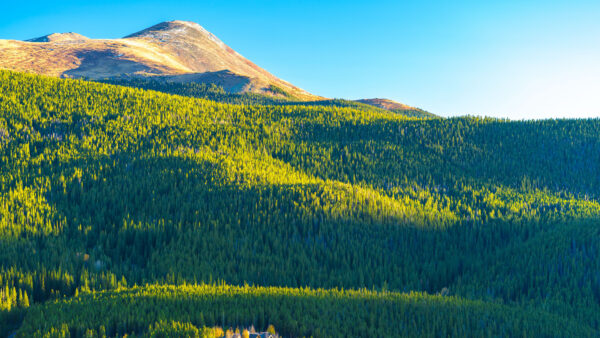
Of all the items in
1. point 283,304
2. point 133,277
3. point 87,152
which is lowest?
point 133,277

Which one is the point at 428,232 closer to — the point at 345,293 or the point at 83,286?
the point at 345,293

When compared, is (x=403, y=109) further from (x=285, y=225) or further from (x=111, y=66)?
(x=111, y=66)

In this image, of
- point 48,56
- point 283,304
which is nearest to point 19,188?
point 283,304

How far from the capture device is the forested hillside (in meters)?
6.21

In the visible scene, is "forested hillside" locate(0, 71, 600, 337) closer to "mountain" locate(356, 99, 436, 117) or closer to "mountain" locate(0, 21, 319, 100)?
"mountain" locate(356, 99, 436, 117)

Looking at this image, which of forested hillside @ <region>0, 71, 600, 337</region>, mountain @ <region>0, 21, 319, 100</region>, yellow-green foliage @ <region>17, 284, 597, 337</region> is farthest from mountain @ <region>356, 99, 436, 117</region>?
yellow-green foliage @ <region>17, 284, 597, 337</region>

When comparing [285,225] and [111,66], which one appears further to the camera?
[111,66]

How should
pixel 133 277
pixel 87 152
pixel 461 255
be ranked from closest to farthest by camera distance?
pixel 133 277
pixel 461 255
pixel 87 152

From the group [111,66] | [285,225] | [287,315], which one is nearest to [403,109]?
[285,225]

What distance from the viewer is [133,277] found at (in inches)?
326

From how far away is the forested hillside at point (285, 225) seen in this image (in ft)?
20.4

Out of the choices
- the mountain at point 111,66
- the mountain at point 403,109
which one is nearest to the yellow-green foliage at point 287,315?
the mountain at point 403,109

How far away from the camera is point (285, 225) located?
423 inches

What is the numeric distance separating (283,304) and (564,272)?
23.0 ft
